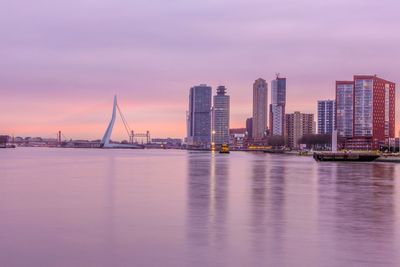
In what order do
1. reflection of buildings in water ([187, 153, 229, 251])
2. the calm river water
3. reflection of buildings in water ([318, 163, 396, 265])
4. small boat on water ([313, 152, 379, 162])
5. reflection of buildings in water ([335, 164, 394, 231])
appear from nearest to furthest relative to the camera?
the calm river water → reflection of buildings in water ([318, 163, 396, 265]) → reflection of buildings in water ([187, 153, 229, 251]) → reflection of buildings in water ([335, 164, 394, 231]) → small boat on water ([313, 152, 379, 162])

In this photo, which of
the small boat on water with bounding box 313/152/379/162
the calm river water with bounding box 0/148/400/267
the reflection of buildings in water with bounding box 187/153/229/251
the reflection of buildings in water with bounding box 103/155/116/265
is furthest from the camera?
the small boat on water with bounding box 313/152/379/162

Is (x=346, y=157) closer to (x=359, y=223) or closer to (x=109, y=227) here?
(x=359, y=223)

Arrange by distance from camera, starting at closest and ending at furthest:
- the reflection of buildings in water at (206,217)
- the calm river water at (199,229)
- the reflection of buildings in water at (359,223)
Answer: the calm river water at (199,229), the reflection of buildings in water at (359,223), the reflection of buildings in water at (206,217)

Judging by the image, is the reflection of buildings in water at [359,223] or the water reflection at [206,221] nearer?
the reflection of buildings in water at [359,223]

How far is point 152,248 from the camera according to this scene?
12.3 metres

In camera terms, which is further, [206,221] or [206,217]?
[206,217]

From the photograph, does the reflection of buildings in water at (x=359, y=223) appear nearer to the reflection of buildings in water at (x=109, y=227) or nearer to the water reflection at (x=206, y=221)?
the water reflection at (x=206, y=221)

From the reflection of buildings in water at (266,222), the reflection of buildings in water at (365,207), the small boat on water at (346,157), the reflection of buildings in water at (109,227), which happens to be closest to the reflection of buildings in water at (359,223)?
the reflection of buildings in water at (365,207)

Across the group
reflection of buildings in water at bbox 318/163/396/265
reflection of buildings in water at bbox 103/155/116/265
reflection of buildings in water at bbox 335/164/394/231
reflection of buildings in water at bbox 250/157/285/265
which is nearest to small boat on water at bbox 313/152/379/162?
reflection of buildings in water at bbox 335/164/394/231

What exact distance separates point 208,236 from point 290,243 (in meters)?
2.23

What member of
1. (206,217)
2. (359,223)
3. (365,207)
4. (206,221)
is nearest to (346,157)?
(365,207)

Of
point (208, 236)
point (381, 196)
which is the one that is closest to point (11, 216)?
point (208, 236)

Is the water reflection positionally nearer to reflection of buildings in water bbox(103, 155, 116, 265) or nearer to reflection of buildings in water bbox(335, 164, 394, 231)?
reflection of buildings in water bbox(103, 155, 116, 265)

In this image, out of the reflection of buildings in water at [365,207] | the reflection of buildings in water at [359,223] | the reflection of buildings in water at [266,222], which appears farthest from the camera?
the reflection of buildings in water at [365,207]
